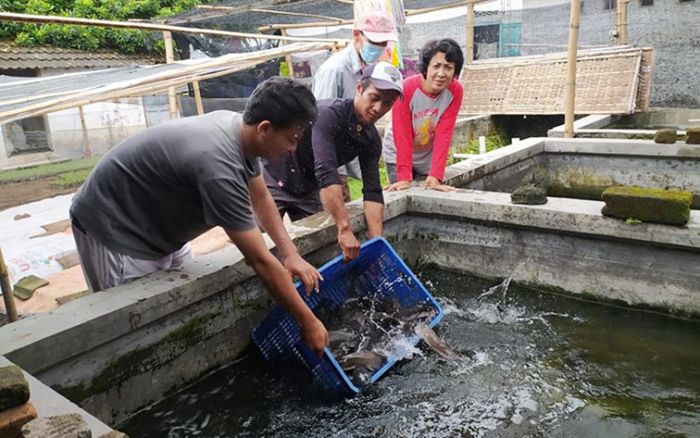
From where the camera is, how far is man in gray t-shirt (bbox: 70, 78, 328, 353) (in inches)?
85.1

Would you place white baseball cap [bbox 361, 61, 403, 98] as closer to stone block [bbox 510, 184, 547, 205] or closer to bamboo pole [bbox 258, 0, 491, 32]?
stone block [bbox 510, 184, 547, 205]

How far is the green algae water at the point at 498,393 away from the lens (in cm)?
258

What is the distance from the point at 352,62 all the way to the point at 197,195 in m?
2.16

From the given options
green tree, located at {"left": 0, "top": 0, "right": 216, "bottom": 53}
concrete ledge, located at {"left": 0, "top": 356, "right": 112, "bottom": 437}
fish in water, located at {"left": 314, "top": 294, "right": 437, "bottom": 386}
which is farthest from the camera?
green tree, located at {"left": 0, "top": 0, "right": 216, "bottom": 53}

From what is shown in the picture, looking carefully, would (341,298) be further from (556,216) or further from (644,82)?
(644,82)

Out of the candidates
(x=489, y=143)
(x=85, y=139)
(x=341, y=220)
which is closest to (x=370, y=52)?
(x=341, y=220)

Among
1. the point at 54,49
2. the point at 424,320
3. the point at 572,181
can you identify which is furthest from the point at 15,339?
the point at 54,49

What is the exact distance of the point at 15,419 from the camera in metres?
1.39

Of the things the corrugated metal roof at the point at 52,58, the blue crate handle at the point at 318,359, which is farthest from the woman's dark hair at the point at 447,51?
the corrugated metal roof at the point at 52,58

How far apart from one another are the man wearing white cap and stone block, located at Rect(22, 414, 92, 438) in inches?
73.6

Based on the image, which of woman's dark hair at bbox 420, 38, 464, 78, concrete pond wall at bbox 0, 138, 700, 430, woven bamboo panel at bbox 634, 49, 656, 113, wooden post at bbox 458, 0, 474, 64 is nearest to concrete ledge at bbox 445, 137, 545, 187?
concrete pond wall at bbox 0, 138, 700, 430

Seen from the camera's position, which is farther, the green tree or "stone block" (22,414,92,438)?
the green tree

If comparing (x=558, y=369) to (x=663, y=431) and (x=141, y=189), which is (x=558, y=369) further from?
(x=141, y=189)

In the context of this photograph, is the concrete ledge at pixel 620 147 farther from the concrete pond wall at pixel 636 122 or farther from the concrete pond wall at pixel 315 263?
the concrete pond wall at pixel 315 263
